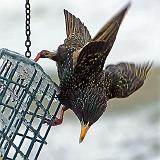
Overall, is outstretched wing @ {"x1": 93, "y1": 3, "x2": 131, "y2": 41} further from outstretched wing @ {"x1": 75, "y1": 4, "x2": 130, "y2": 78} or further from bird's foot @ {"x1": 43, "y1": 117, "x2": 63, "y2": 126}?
bird's foot @ {"x1": 43, "y1": 117, "x2": 63, "y2": 126}

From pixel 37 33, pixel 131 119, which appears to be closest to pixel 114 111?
pixel 131 119

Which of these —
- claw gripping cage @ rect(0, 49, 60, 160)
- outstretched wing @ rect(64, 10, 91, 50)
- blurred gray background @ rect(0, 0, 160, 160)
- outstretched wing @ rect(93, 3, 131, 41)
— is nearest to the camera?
outstretched wing @ rect(93, 3, 131, 41)

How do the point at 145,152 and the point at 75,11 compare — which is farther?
the point at 75,11

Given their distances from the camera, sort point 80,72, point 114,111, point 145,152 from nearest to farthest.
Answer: point 80,72, point 145,152, point 114,111

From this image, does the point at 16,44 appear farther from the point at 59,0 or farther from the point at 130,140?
the point at 130,140

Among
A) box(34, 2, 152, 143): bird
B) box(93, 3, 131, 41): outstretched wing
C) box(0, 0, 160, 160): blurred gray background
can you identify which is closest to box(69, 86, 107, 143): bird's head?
box(34, 2, 152, 143): bird

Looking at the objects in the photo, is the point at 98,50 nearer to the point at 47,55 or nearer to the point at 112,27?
the point at 112,27
